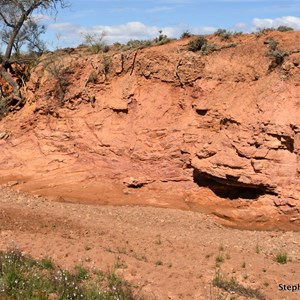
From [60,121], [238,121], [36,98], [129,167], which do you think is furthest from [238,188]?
[36,98]

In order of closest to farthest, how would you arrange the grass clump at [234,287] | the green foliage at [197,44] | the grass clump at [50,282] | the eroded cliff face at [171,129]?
1. the grass clump at [50,282]
2. the grass clump at [234,287]
3. the eroded cliff face at [171,129]
4. the green foliage at [197,44]

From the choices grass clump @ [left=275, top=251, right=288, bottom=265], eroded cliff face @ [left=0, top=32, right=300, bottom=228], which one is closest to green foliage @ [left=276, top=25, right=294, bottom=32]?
eroded cliff face @ [left=0, top=32, right=300, bottom=228]

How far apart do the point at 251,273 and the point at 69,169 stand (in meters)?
6.82

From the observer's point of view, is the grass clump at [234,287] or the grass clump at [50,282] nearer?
the grass clump at [50,282]

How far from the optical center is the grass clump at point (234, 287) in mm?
6055

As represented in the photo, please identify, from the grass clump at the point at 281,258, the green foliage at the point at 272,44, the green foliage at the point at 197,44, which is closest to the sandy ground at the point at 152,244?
the grass clump at the point at 281,258

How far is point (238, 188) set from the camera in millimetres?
11023

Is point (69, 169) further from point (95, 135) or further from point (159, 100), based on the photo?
point (159, 100)

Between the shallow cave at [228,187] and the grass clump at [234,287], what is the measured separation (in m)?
4.31

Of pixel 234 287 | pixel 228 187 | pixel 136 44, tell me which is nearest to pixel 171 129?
pixel 228 187

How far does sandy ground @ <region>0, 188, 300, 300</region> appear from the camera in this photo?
6486 millimetres

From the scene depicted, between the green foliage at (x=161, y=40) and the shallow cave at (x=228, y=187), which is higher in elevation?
the green foliage at (x=161, y=40)

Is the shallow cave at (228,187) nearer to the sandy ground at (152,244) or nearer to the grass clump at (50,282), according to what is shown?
the sandy ground at (152,244)

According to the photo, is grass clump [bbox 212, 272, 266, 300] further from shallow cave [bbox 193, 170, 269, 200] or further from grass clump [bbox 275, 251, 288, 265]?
shallow cave [bbox 193, 170, 269, 200]
